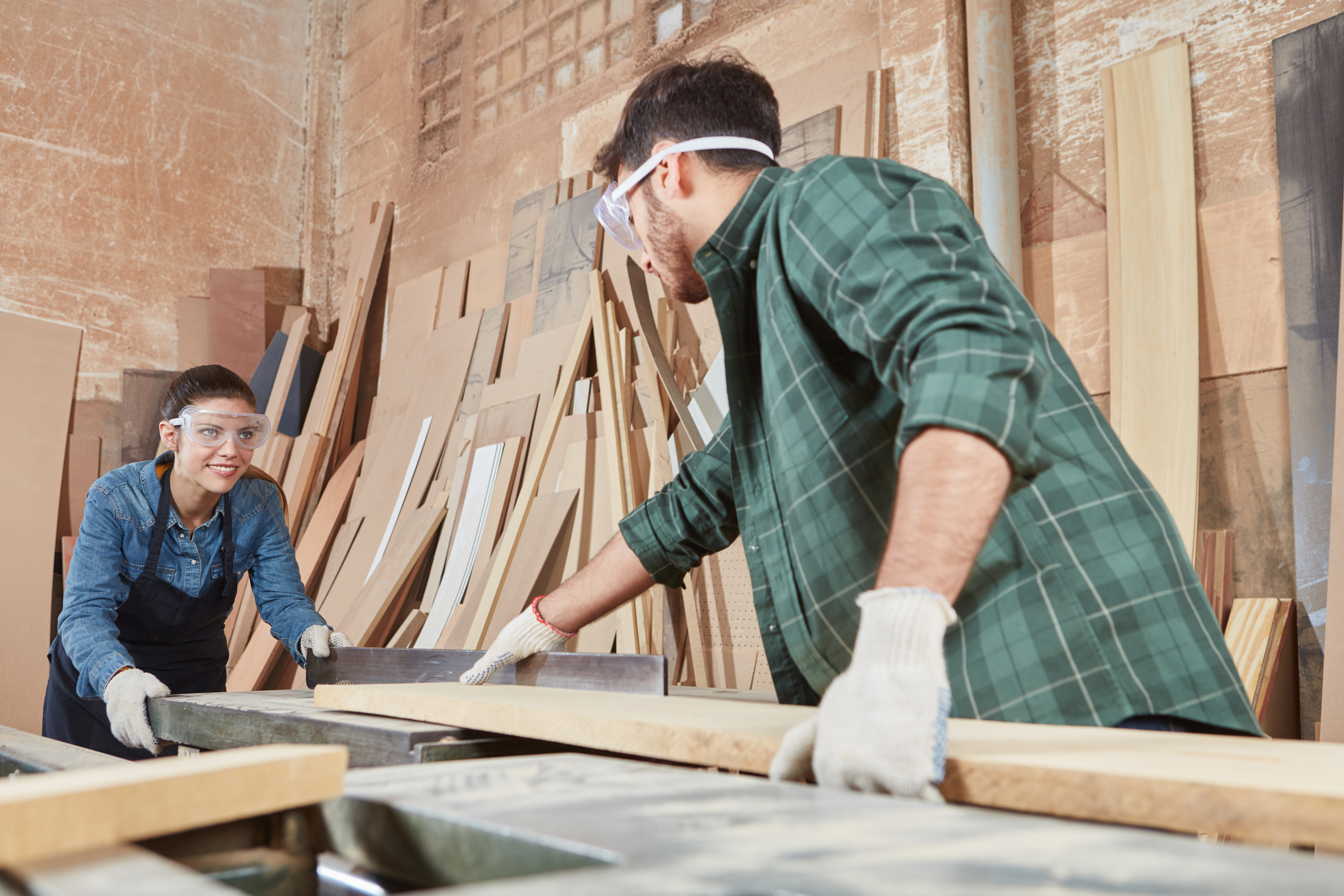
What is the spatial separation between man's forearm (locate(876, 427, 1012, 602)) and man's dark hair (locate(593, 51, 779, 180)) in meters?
0.89

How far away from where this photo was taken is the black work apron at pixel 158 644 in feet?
9.45

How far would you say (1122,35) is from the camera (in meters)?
3.05

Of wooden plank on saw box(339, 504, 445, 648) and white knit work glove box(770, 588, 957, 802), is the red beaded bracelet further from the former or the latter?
wooden plank on saw box(339, 504, 445, 648)

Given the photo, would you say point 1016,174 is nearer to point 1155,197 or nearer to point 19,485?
point 1155,197

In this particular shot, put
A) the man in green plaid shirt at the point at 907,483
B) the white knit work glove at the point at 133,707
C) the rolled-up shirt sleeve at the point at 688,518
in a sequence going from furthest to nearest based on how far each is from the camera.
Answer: the white knit work glove at the point at 133,707, the rolled-up shirt sleeve at the point at 688,518, the man in green plaid shirt at the point at 907,483

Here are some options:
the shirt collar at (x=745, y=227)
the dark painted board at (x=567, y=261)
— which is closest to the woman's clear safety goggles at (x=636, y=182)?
the shirt collar at (x=745, y=227)

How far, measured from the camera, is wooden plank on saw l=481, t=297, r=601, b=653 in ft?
13.3

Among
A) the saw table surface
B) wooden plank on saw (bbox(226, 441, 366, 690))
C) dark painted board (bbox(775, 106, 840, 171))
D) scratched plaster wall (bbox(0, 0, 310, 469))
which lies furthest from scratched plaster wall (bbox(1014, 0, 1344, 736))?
scratched plaster wall (bbox(0, 0, 310, 469))

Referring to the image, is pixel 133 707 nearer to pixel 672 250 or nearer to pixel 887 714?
pixel 672 250

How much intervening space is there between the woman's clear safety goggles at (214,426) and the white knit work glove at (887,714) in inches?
97.2

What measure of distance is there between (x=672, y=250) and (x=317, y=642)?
66.6 inches

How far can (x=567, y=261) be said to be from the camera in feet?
14.9

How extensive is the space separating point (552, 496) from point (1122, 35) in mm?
2656

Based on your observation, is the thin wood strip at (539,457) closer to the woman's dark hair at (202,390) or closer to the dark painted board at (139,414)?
the woman's dark hair at (202,390)
